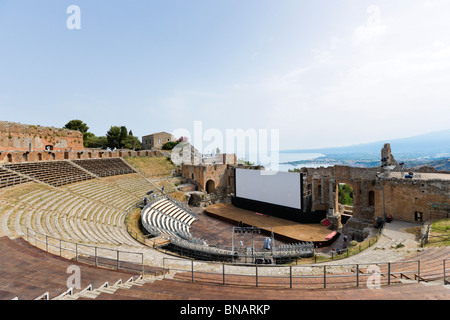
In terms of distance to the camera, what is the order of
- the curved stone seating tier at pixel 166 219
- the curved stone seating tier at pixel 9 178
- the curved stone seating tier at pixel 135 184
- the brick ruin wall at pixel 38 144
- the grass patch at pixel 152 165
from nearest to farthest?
1. the curved stone seating tier at pixel 9 178
2. the curved stone seating tier at pixel 166 219
3. the brick ruin wall at pixel 38 144
4. the curved stone seating tier at pixel 135 184
5. the grass patch at pixel 152 165

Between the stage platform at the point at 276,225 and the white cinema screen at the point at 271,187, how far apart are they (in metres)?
2.19

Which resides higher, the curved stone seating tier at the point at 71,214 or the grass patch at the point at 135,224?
the curved stone seating tier at the point at 71,214

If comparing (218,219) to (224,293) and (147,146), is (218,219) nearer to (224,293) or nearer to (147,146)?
(224,293)

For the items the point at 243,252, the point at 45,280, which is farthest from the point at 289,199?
the point at 45,280

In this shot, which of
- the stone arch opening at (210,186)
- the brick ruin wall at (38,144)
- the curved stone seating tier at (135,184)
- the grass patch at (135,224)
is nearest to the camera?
the grass patch at (135,224)

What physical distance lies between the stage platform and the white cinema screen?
2188mm

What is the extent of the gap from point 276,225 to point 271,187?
17.4ft

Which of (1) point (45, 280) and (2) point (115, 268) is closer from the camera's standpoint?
(1) point (45, 280)

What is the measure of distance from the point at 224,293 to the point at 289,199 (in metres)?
21.0

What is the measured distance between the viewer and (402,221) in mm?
19391

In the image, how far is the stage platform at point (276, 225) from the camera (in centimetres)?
2038

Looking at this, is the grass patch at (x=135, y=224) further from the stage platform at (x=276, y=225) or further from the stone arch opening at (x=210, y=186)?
the stone arch opening at (x=210, y=186)

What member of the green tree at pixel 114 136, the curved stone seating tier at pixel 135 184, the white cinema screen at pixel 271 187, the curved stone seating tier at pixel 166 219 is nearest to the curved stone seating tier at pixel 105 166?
the curved stone seating tier at pixel 135 184

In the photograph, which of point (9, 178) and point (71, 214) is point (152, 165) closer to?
point (9, 178)
